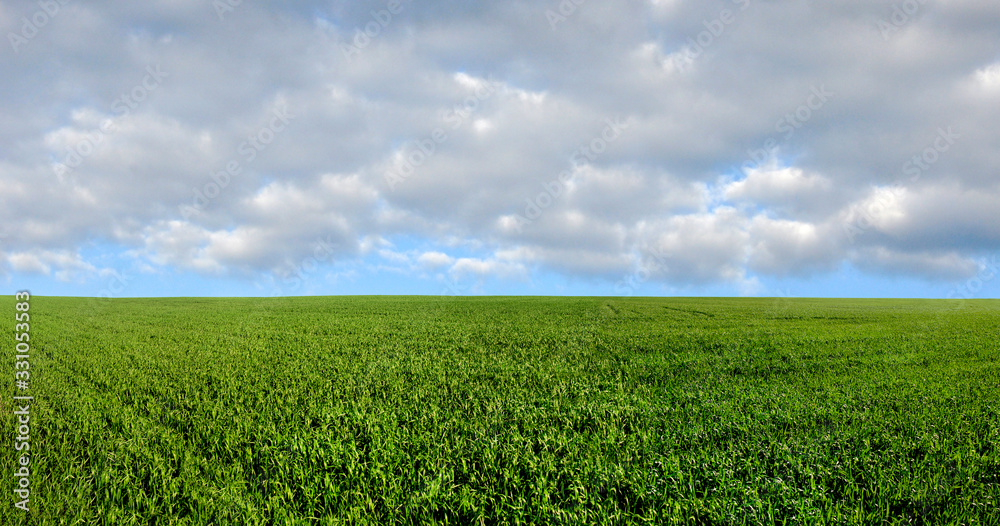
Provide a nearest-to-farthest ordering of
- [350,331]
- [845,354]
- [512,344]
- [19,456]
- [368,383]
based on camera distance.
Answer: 1. [19,456]
2. [368,383]
3. [845,354]
4. [512,344]
5. [350,331]

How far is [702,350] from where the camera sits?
1723 centimetres

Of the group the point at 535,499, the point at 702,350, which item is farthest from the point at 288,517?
the point at 702,350

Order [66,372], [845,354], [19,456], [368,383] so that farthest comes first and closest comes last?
[845,354] < [66,372] < [368,383] < [19,456]

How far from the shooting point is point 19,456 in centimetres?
729

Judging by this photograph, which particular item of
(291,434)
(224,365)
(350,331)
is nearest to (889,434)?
(291,434)

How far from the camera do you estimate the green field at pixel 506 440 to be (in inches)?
221

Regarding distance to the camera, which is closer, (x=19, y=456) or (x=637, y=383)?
(x=19, y=456)

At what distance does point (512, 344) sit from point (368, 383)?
8.22 metres

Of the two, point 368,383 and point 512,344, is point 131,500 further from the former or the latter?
point 512,344

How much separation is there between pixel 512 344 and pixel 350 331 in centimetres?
931

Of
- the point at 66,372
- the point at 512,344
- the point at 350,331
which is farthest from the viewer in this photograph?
the point at 350,331

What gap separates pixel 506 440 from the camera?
7.38 m

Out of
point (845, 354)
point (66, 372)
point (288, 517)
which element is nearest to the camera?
point (288, 517)

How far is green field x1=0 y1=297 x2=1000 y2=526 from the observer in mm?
5617
